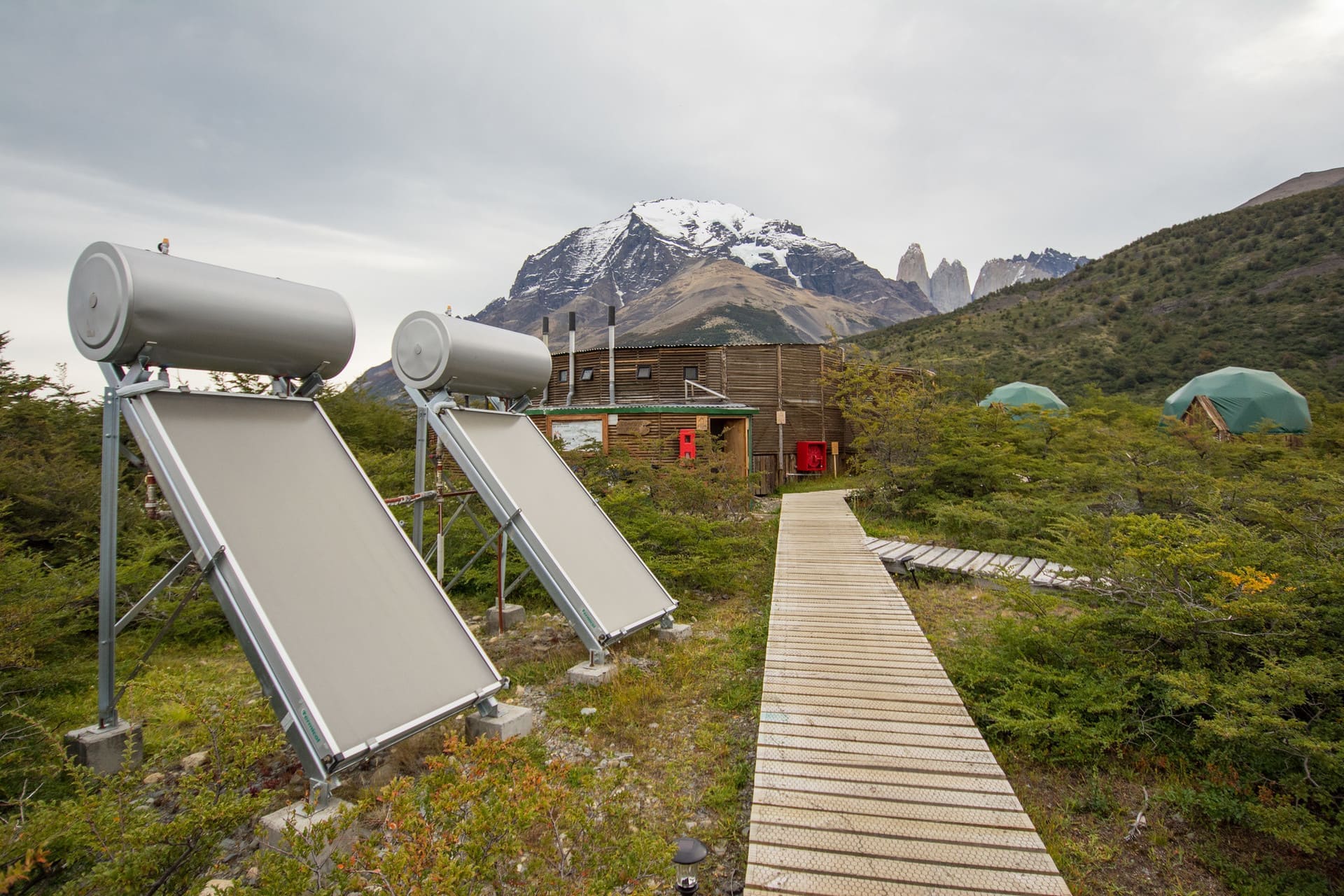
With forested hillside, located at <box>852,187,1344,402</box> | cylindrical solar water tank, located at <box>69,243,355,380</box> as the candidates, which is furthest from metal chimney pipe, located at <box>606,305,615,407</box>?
cylindrical solar water tank, located at <box>69,243,355,380</box>

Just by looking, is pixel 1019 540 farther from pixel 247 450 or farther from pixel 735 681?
pixel 247 450

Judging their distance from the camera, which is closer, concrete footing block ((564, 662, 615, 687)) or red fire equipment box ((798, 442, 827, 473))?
concrete footing block ((564, 662, 615, 687))

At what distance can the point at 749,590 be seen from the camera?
8172mm

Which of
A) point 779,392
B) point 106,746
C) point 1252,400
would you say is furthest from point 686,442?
point 1252,400

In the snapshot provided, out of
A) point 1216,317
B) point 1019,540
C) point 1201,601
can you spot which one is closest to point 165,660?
point 1201,601

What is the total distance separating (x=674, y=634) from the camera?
6.12 m

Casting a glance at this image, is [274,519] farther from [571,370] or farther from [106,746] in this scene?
[571,370]

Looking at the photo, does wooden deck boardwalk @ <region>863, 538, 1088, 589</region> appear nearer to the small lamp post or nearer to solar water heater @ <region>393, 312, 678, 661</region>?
solar water heater @ <region>393, 312, 678, 661</region>

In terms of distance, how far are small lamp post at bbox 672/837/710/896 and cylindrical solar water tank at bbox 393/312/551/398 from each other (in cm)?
417

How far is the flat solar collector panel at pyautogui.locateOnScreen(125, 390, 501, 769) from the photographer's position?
3.04 m

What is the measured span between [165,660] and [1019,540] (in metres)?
10.1

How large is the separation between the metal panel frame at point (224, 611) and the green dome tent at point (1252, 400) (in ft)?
75.9

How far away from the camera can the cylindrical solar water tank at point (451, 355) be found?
17.9ft

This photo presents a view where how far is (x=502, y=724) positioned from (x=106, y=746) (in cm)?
217
